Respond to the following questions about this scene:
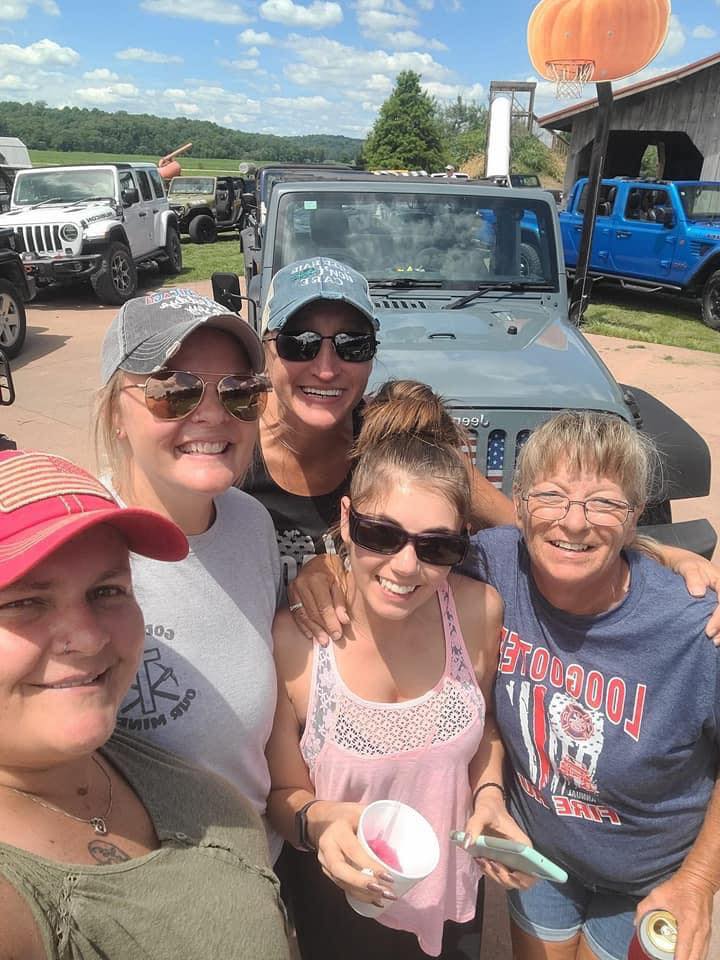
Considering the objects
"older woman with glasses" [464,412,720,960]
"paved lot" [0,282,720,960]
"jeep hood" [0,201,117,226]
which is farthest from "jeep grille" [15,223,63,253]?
"older woman with glasses" [464,412,720,960]

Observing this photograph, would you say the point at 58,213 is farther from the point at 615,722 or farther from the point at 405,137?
the point at 405,137

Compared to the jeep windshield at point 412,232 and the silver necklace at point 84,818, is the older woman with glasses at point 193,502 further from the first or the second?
the jeep windshield at point 412,232

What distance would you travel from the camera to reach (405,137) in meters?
37.1

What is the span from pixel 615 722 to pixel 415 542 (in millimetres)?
585

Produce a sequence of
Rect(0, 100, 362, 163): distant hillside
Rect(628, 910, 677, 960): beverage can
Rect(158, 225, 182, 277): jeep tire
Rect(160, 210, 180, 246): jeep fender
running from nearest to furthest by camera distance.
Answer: Rect(628, 910, 677, 960): beverage can → Rect(160, 210, 180, 246): jeep fender → Rect(158, 225, 182, 277): jeep tire → Rect(0, 100, 362, 163): distant hillside

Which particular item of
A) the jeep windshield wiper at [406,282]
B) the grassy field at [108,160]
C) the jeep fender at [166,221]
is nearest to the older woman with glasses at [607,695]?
the jeep windshield wiper at [406,282]

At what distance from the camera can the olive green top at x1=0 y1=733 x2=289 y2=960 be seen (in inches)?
32.7

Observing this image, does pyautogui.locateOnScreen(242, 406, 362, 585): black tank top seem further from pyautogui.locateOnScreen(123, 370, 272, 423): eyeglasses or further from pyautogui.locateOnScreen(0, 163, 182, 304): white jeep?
pyautogui.locateOnScreen(0, 163, 182, 304): white jeep

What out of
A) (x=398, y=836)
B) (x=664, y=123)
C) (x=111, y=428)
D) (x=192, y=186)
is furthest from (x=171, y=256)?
(x=398, y=836)

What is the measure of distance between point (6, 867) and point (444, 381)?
2.51 metres

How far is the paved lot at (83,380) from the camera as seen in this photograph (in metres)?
6.10

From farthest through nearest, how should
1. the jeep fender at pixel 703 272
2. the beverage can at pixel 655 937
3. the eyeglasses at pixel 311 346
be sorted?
the jeep fender at pixel 703 272
the eyeglasses at pixel 311 346
the beverage can at pixel 655 937

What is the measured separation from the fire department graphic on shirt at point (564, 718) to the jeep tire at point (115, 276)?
1083 cm

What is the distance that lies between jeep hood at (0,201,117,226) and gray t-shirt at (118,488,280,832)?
10878 millimetres
